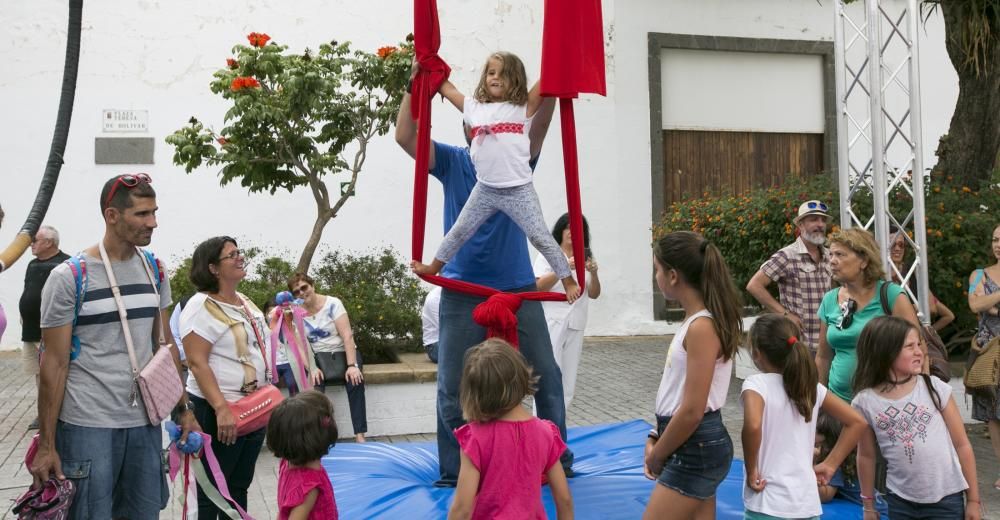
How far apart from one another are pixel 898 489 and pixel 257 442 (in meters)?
2.82

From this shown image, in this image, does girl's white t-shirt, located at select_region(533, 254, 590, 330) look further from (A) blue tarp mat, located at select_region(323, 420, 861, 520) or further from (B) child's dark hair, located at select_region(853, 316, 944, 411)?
(B) child's dark hair, located at select_region(853, 316, 944, 411)

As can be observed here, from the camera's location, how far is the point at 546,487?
5.17 meters

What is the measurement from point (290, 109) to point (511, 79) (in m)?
4.52

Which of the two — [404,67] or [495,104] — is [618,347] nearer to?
[404,67]

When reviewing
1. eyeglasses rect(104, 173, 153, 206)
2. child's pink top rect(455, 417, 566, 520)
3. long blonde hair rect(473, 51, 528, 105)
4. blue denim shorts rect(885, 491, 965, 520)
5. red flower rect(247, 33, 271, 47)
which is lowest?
blue denim shorts rect(885, 491, 965, 520)

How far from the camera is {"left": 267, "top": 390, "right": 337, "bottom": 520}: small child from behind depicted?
3344 millimetres

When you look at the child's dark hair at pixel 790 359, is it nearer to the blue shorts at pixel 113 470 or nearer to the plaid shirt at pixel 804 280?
the blue shorts at pixel 113 470

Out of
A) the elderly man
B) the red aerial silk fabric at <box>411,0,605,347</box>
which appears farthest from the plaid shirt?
the elderly man

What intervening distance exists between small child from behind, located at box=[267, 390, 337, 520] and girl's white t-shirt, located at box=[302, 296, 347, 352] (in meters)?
3.86

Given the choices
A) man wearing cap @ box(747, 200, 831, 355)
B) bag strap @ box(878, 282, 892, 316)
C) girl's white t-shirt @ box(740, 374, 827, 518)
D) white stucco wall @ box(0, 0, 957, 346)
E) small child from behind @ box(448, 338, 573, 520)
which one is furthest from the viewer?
white stucco wall @ box(0, 0, 957, 346)

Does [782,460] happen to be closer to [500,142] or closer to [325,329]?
[500,142]

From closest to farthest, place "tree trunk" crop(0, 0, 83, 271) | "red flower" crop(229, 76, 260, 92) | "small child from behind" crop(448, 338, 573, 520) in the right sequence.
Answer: "tree trunk" crop(0, 0, 83, 271) < "small child from behind" crop(448, 338, 573, 520) < "red flower" crop(229, 76, 260, 92)

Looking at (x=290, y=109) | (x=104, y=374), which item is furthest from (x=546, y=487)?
(x=290, y=109)

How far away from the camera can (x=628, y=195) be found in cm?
1365
